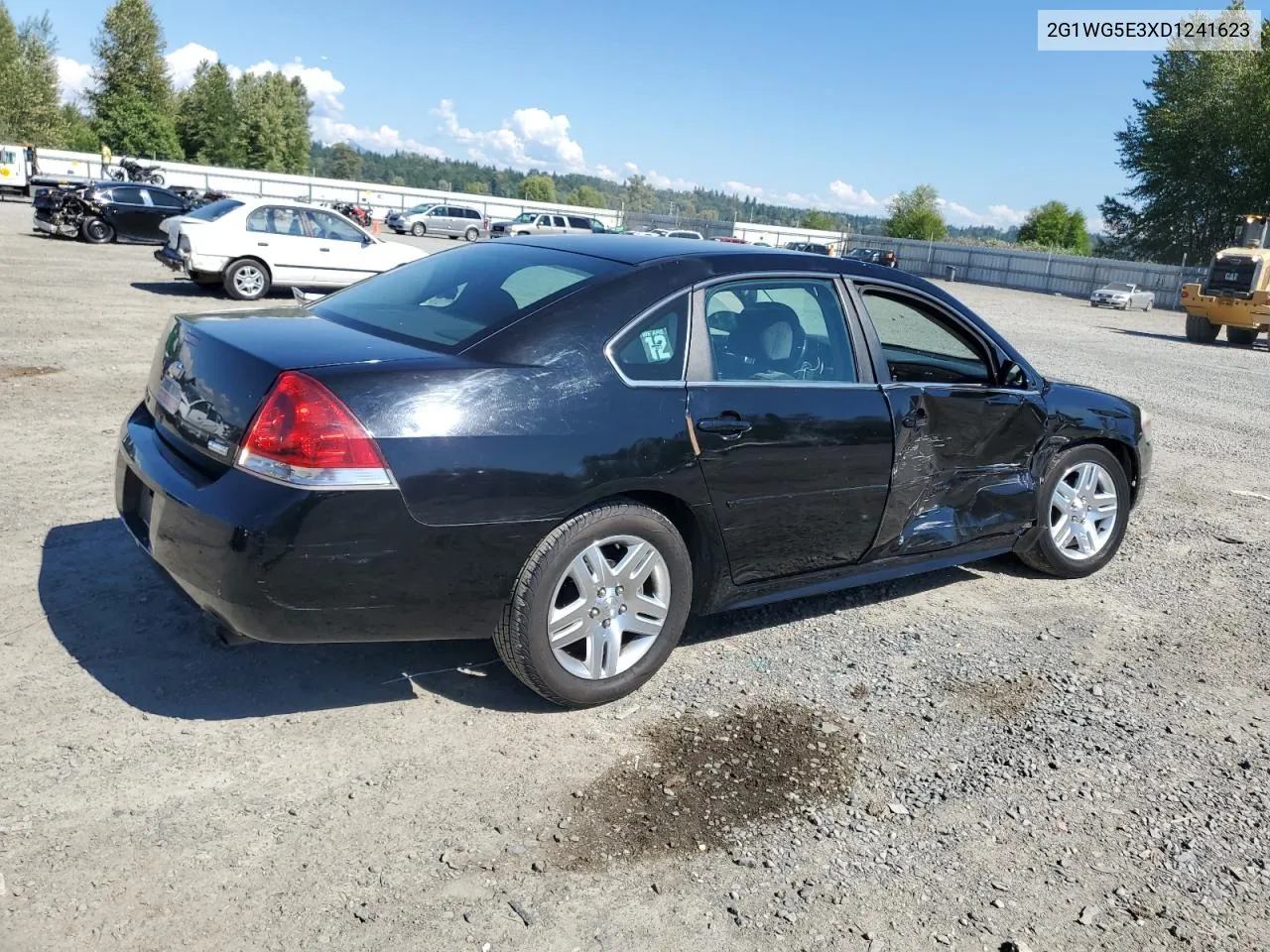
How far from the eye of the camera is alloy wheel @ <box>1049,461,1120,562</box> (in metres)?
5.53

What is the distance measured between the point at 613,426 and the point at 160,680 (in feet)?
6.02

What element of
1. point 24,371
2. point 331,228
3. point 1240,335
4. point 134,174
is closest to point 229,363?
point 24,371

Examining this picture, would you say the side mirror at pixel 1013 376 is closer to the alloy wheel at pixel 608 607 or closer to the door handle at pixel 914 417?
the door handle at pixel 914 417

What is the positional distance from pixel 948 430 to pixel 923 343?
Answer: 0.55 meters

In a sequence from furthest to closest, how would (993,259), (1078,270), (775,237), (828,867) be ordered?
(775,237), (993,259), (1078,270), (828,867)

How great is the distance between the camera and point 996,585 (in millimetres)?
5559

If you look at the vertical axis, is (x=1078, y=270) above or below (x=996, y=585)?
above

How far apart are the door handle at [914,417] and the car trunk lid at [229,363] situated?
2006mm

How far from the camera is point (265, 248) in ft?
50.0

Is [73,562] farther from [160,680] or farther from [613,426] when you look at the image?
[613,426]

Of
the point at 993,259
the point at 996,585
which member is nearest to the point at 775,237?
the point at 993,259

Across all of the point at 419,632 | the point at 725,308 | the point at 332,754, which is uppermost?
the point at 725,308

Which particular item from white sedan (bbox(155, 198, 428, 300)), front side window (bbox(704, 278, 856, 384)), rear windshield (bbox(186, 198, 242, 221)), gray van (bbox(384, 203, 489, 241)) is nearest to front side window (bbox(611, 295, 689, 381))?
front side window (bbox(704, 278, 856, 384))

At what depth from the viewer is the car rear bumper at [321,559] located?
3154mm
